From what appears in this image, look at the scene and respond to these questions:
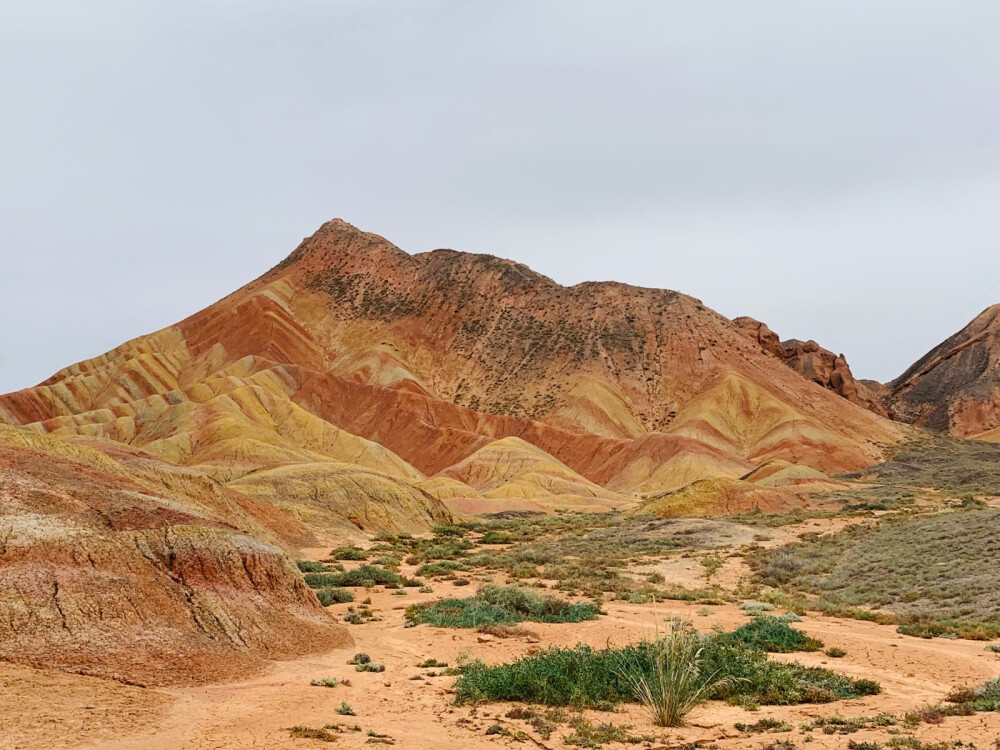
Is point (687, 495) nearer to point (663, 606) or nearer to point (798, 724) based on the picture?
point (663, 606)

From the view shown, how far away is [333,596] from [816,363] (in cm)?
11775

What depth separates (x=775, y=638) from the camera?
15.6m

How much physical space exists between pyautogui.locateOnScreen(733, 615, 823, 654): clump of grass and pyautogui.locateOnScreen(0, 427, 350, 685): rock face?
8.19 metres

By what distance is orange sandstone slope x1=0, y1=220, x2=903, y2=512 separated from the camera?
79875 millimetres

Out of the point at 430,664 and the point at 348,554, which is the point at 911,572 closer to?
the point at 430,664

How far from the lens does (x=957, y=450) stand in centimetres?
9212

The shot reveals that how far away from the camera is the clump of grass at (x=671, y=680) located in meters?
10.5

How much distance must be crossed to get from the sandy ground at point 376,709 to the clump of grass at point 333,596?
19.1 feet

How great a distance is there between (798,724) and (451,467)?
236ft

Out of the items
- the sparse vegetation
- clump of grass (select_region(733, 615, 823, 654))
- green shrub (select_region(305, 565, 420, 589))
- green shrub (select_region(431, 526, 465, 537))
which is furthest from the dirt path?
green shrub (select_region(431, 526, 465, 537))

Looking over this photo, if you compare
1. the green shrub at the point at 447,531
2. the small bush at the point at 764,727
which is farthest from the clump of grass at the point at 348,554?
the small bush at the point at 764,727

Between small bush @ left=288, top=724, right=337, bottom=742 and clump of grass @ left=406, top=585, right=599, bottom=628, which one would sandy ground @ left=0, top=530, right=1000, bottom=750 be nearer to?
small bush @ left=288, top=724, right=337, bottom=742

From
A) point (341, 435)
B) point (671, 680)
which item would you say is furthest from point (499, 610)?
point (341, 435)

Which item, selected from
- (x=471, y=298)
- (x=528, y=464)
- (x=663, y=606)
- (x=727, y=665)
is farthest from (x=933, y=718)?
(x=471, y=298)
